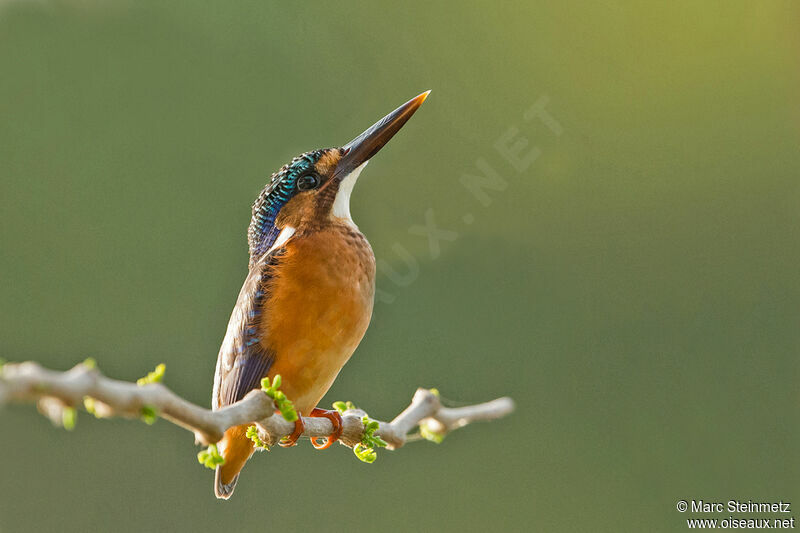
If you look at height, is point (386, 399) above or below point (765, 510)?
above

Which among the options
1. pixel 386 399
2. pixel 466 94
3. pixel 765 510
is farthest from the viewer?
pixel 466 94

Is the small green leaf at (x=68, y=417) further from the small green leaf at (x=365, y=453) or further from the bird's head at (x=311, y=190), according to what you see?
the bird's head at (x=311, y=190)

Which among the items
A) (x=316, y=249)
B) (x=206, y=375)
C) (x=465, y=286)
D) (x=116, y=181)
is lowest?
(x=316, y=249)

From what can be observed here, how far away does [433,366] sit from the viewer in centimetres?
402

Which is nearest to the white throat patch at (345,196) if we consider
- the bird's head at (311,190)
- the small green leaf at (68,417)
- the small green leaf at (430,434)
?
the bird's head at (311,190)

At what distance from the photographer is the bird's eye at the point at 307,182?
5.81 feet

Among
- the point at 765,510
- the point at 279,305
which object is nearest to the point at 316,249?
the point at 279,305

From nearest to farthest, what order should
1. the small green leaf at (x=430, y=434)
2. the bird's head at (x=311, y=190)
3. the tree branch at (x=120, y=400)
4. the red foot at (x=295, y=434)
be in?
the tree branch at (x=120, y=400)
the red foot at (x=295, y=434)
the small green leaf at (x=430, y=434)
the bird's head at (x=311, y=190)

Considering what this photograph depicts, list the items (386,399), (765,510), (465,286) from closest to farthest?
(765,510)
(386,399)
(465,286)

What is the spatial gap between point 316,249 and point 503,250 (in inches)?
117

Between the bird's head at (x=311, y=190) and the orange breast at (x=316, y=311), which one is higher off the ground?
the bird's head at (x=311, y=190)

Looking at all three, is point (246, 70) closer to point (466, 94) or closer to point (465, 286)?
point (466, 94)

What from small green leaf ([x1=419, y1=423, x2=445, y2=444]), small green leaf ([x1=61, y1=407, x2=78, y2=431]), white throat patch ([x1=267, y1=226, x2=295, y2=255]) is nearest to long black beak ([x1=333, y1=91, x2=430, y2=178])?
white throat patch ([x1=267, y1=226, x2=295, y2=255])

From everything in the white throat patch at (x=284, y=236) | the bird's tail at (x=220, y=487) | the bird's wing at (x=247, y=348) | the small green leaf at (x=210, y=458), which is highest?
the white throat patch at (x=284, y=236)
